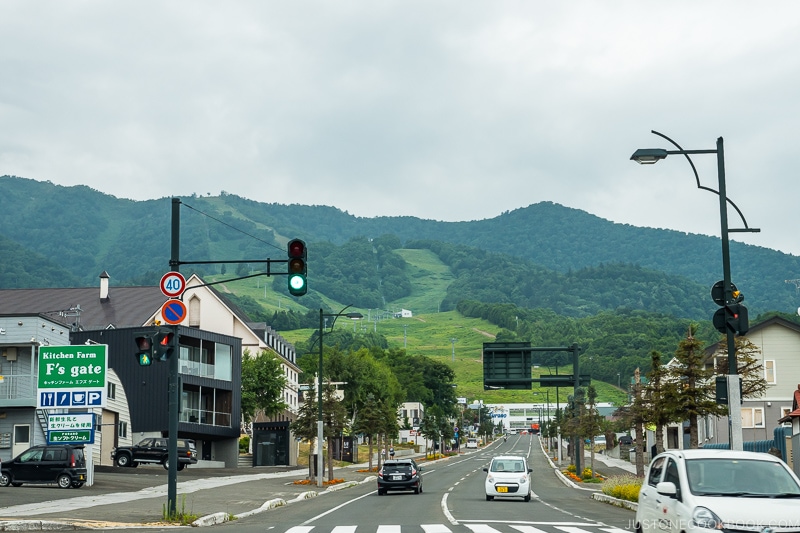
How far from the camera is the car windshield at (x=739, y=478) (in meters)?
12.8

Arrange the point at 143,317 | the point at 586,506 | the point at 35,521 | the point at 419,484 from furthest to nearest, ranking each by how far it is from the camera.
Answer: the point at 143,317 < the point at 419,484 < the point at 586,506 < the point at 35,521

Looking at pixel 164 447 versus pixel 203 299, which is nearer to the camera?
pixel 164 447

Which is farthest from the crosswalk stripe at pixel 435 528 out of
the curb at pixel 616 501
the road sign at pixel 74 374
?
the road sign at pixel 74 374

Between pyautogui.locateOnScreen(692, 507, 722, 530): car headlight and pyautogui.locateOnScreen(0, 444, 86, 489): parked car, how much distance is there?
1357 inches

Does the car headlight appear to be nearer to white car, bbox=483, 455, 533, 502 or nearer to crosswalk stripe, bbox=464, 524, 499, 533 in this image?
crosswalk stripe, bbox=464, 524, 499, 533

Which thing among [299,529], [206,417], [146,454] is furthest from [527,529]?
[206,417]

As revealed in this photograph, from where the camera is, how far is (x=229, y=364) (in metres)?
72.4

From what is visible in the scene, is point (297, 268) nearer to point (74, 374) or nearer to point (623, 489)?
point (623, 489)

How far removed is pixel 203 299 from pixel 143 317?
1091 centimetres

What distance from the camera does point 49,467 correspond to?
4100 cm

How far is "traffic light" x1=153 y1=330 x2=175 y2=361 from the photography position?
23.8 metres

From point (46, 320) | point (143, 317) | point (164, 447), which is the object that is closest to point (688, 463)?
point (46, 320)

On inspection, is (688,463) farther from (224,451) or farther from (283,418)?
(283,418)

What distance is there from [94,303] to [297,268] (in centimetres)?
6149
